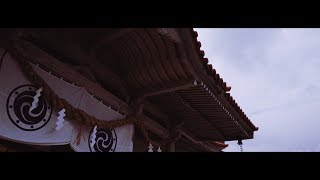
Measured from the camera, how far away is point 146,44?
4672 millimetres

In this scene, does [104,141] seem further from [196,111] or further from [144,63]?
[196,111]

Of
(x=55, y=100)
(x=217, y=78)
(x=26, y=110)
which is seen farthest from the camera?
(x=217, y=78)

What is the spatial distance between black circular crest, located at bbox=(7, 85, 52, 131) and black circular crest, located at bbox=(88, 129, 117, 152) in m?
0.97

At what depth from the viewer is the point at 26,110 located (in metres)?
3.73

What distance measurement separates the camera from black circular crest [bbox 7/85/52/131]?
3611 millimetres

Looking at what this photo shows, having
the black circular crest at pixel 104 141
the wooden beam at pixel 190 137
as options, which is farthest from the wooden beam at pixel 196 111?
the black circular crest at pixel 104 141

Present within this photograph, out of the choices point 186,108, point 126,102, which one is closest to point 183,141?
point 186,108

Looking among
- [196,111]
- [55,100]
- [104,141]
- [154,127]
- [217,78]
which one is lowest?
[104,141]

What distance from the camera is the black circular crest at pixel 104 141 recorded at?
15.5 feet

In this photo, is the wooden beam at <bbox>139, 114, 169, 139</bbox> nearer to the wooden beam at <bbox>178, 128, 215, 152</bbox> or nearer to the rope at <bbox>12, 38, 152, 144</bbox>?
the wooden beam at <bbox>178, 128, 215, 152</bbox>

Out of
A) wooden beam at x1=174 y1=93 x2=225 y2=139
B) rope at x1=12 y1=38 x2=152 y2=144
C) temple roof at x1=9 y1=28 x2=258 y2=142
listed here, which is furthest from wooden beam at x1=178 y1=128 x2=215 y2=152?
rope at x1=12 y1=38 x2=152 y2=144

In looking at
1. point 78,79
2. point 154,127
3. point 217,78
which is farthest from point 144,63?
point 154,127

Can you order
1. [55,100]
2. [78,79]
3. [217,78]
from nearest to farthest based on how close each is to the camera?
[55,100] → [78,79] → [217,78]

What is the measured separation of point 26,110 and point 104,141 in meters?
1.54
